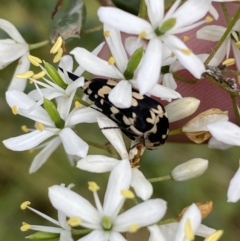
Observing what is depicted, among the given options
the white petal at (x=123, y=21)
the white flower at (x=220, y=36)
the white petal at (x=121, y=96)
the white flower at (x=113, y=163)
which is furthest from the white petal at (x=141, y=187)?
the white flower at (x=220, y=36)

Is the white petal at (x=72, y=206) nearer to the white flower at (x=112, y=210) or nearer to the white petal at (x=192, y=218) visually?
the white flower at (x=112, y=210)

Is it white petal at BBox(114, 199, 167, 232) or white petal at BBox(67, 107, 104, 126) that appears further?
white petal at BBox(67, 107, 104, 126)

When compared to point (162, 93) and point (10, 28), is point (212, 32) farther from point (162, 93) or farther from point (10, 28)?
point (10, 28)

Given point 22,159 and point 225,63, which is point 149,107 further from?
point 22,159

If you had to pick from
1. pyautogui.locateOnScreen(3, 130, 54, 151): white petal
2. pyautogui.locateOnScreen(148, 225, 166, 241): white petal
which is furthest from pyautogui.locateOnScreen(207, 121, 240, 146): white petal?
pyautogui.locateOnScreen(3, 130, 54, 151): white petal

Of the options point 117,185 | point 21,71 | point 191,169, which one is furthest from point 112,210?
point 21,71

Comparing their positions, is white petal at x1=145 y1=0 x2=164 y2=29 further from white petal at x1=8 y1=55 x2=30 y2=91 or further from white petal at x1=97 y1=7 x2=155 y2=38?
white petal at x1=8 y1=55 x2=30 y2=91

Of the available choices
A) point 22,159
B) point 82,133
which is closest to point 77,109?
point 82,133
